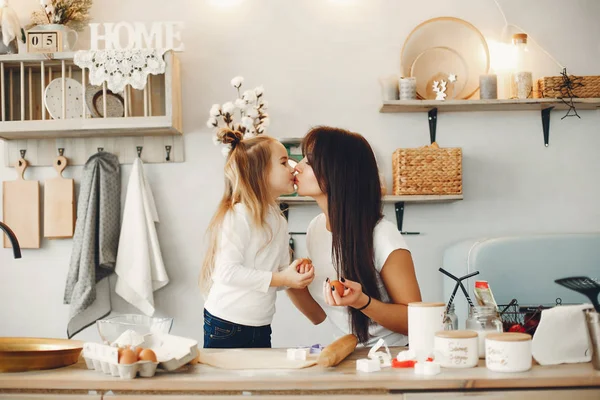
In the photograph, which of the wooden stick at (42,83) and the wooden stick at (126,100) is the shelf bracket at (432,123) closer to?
the wooden stick at (126,100)

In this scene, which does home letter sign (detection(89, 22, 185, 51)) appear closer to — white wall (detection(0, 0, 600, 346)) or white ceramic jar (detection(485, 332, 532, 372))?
white wall (detection(0, 0, 600, 346))

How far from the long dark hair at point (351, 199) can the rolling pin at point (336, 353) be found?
1.34ft

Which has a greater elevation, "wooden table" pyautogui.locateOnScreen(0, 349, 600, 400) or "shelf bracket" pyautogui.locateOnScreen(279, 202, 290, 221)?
"shelf bracket" pyautogui.locateOnScreen(279, 202, 290, 221)

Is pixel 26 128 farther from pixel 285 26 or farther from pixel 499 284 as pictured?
pixel 499 284

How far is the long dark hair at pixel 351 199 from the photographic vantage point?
6.59 ft

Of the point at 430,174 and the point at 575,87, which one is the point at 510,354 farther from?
the point at 575,87

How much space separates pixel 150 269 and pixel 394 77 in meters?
1.50

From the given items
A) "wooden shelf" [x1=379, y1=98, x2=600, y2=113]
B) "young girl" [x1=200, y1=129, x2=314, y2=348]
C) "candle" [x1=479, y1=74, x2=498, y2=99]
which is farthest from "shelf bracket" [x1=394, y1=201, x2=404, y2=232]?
"young girl" [x1=200, y1=129, x2=314, y2=348]

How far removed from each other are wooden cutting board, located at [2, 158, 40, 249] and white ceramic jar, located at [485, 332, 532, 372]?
253 cm

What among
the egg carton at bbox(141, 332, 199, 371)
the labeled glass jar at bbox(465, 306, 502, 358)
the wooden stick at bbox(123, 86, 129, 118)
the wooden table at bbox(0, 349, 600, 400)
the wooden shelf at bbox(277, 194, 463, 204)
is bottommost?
the wooden table at bbox(0, 349, 600, 400)

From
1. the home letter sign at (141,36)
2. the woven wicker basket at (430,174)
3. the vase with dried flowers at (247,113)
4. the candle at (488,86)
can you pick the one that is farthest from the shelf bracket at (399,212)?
the home letter sign at (141,36)

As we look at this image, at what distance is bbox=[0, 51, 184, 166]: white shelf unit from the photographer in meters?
2.98

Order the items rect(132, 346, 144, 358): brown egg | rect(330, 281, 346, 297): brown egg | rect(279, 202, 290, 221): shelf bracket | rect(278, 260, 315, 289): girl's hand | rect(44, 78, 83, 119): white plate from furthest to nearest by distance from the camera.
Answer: rect(279, 202, 290, 221): shelf bracket
rect(44, 78, 83, 119): white plate
rect(278, 260, 315, 289): girl's hand
rect(330, 281, 346, 297): brown egg
rect(132, 346, 144, 358): brown egg

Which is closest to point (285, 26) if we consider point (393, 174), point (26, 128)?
point (393, 174)
